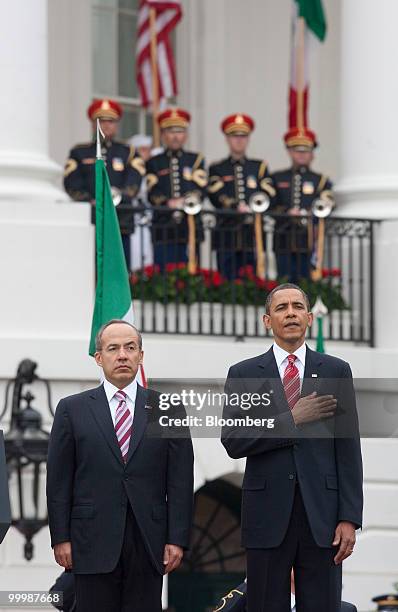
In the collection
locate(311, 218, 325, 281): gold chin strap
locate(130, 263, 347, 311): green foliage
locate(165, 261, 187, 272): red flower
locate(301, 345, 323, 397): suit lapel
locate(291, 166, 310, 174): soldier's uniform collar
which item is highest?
locate(291, 166, 310, 174): soldier's uniform collar

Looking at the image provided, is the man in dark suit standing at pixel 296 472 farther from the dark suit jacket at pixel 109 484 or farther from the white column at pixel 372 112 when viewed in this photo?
the white column at pixel 372 112

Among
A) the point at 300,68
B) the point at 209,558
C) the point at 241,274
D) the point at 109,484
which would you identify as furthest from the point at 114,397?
the point at 300,68

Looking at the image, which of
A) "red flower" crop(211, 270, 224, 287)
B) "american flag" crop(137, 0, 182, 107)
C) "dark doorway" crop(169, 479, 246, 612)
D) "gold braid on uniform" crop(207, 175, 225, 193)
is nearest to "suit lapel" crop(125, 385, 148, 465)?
"red flower" crop(211, 270, 224, 287)

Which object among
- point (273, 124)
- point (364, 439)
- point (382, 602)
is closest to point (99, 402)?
point (382, 602)

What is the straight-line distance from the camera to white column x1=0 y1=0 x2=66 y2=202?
1639 cm

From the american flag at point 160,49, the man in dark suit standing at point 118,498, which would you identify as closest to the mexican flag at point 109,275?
the man in dark suit standing at point 118,498

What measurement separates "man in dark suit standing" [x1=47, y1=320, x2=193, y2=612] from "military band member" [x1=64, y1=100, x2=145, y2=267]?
21.4 ft

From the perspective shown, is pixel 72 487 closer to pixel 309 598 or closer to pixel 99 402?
pixel 99 402

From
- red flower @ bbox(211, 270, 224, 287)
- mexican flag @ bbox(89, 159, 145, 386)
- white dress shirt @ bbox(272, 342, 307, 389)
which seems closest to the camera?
white dress shirt @ bbox(272, 342, 307, 389)

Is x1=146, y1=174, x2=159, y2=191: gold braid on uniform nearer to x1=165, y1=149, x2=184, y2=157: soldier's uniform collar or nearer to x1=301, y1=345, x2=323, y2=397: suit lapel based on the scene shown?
x1=165, y1=149, x2=184, y2=157: soldier's uniform collar

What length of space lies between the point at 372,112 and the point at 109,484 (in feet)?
25.6

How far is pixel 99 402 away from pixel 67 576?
4.36 ft

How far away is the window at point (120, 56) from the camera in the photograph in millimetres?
20500

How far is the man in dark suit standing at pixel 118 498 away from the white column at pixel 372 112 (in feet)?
24.3
